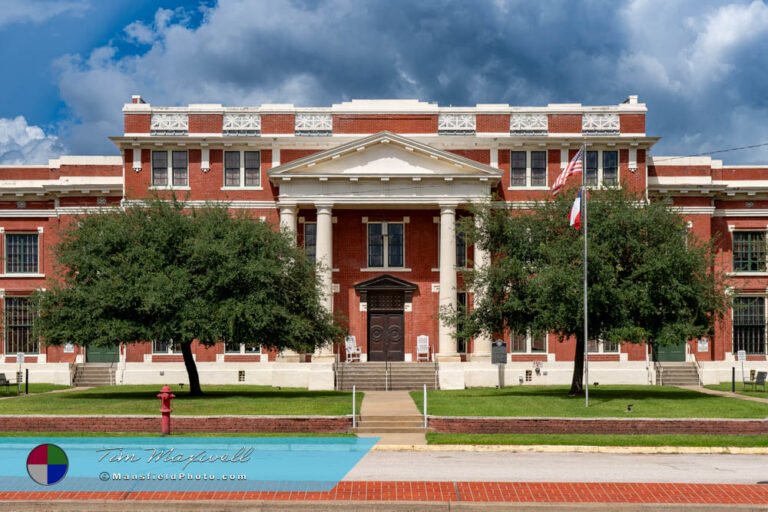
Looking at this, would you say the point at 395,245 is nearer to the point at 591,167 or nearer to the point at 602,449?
the point at 591,167

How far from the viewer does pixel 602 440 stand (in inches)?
919

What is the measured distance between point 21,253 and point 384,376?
2010 cm

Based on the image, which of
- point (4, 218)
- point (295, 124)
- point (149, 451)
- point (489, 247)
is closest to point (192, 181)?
point (295, 124)

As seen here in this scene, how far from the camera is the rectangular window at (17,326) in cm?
4909

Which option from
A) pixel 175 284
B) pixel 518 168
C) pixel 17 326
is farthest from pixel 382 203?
pixel 17 326

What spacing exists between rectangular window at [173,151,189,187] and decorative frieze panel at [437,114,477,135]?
1235 centimetres

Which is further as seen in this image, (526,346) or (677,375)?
(526,346)

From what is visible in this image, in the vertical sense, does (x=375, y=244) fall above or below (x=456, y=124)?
below

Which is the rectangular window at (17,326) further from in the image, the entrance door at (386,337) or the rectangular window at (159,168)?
the entrance door at (386,337)

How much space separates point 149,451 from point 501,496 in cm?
804

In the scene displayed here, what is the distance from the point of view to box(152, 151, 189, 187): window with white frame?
47.7 m

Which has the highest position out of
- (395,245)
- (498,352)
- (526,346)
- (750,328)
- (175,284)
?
(395,245)

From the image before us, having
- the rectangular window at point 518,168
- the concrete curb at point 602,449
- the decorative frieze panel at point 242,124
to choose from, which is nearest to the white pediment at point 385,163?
the rectangular window at point 518,168

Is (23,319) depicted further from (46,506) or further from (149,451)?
(46,506)
